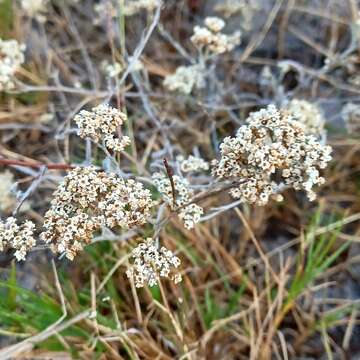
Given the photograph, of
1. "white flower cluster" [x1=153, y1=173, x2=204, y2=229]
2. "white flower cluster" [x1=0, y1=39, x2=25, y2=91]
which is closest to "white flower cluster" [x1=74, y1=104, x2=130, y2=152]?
"white flower cluster" [x1=153, y1=173, x2=204, y2=229]

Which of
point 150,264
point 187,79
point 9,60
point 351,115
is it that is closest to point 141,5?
point 187,79

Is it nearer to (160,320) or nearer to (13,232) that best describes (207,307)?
(160,320)

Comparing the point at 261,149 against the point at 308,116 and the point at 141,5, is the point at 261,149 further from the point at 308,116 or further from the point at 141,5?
the point at 141,5

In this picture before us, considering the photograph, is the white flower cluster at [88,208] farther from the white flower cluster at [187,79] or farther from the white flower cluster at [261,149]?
the white flower cluster at [187,79]

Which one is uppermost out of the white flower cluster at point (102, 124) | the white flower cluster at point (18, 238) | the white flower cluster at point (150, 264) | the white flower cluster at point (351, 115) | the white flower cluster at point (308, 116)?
the white flower cluster at point (351, 115)

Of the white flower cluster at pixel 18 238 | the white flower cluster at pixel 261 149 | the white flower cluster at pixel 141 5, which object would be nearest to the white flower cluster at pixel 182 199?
the white flower cluster at pixel 261 149

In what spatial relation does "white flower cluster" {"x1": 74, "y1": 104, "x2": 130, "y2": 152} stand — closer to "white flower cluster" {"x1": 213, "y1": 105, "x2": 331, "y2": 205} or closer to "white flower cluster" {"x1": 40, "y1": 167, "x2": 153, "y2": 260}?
"white flower cluster" {"x1": 40, "y1": 167, "x2": 153, "y2": 260}

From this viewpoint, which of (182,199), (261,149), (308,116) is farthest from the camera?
(308,116)
